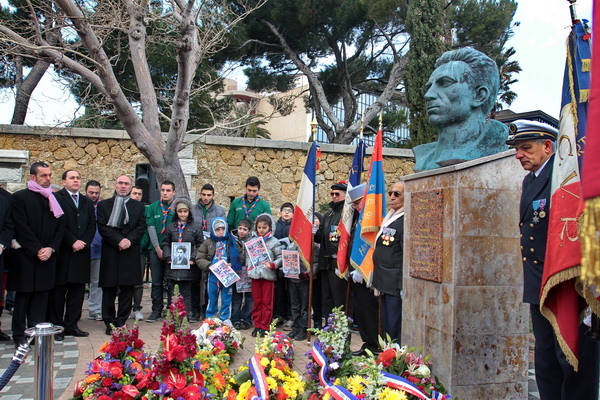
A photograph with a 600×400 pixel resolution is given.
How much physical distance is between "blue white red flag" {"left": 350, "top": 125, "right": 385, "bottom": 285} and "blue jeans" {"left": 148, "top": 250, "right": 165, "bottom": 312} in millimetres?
3115

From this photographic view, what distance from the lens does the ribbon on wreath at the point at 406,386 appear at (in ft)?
11.1

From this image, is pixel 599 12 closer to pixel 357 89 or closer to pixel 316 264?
pixel 316 264

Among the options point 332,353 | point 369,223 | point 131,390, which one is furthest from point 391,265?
point 131,390

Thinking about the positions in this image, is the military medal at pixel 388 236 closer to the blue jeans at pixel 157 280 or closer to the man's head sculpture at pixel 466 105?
the man's head sculpture at pixel 466 105

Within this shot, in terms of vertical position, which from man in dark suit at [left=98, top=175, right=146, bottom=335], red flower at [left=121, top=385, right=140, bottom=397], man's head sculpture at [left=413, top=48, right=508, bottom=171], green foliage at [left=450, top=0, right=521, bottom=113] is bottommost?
red flower at [left=121, top=385, right=140, bottom=397]

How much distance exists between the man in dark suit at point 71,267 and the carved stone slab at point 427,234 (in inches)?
153

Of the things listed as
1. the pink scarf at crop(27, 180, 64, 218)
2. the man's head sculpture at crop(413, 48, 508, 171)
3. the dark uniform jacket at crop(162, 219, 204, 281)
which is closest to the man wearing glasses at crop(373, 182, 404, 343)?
the man's head sculpture at crop(413, 48, 508, 171)

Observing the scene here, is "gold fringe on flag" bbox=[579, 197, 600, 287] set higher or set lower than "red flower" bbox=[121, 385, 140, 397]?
higher

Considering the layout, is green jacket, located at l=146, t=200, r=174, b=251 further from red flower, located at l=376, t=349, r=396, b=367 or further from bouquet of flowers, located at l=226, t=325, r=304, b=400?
red flower, located at l=376, t=349, r=396, b=367

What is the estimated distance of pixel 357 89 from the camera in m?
20.8

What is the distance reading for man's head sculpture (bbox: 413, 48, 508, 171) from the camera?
4.34 meters

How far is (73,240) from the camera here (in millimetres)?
6039

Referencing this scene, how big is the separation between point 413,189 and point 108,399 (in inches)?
108

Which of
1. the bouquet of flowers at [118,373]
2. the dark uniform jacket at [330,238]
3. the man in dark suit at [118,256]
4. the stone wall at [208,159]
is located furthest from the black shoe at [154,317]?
the stone wall at [208,159]
